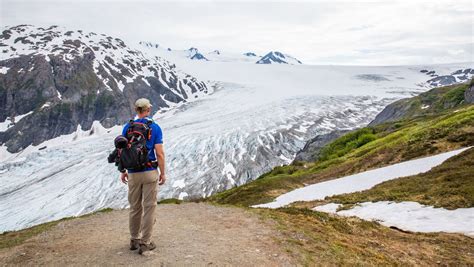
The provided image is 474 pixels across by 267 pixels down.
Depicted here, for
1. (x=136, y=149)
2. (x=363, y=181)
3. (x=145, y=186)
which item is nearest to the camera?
(x=136, y=149)

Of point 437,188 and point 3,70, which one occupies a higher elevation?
point 3,70

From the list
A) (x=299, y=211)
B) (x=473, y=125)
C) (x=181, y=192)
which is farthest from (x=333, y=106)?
(x=299, y=211)

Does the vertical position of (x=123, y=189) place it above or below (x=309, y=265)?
below

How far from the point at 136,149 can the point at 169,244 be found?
273 cm

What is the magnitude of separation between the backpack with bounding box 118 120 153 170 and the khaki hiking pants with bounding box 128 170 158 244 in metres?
0.26

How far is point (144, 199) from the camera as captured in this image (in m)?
8.53

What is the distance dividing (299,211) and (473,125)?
17.1 metres

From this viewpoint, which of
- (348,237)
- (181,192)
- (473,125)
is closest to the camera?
(348,237)

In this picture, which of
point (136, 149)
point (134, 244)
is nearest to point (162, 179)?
point (136, 149)

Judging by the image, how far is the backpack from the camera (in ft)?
26.9

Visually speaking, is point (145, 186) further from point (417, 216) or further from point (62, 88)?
point (62, 88)

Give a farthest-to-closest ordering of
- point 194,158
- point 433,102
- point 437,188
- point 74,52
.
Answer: point 74,52 → point 194,158 → point 433,102 → point 437,188

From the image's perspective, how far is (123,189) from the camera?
69.9m

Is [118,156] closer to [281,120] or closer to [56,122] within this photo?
[281,120]
